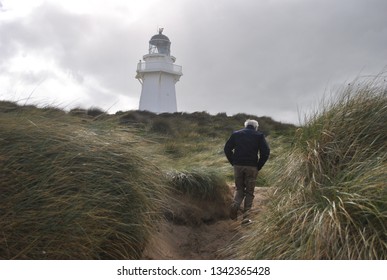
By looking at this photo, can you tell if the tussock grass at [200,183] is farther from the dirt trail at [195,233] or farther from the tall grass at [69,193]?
the tall grass at [69,193]

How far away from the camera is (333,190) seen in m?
4.40

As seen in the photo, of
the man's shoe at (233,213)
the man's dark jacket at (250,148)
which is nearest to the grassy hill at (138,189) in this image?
the man's dark jacket at (250,148)

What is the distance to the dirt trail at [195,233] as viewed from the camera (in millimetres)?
5883

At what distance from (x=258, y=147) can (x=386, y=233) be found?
3.93 metres

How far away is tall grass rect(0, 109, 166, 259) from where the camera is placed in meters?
4.01

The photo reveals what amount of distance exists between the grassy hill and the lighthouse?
96.6 ft

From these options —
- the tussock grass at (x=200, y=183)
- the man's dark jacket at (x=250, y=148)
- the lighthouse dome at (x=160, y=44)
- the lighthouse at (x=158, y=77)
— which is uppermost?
the lighthouse dome at (x=160, y=44)

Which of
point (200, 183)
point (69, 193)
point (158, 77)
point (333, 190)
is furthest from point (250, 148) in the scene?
point (158, 77)

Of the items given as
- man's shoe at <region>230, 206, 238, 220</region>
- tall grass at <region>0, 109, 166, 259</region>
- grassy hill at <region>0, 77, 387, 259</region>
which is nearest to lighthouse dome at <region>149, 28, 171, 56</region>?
man's shoe at <region>230, 206, 238, 220</region>

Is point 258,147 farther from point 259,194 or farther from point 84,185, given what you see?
point 84,185

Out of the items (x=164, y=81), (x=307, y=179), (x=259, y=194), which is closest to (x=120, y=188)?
(x=307, y=179)

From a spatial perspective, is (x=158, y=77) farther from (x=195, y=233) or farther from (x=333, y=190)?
(x=333, y=190)

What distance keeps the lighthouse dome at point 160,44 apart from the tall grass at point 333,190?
1208 inches

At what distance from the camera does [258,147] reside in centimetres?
752
